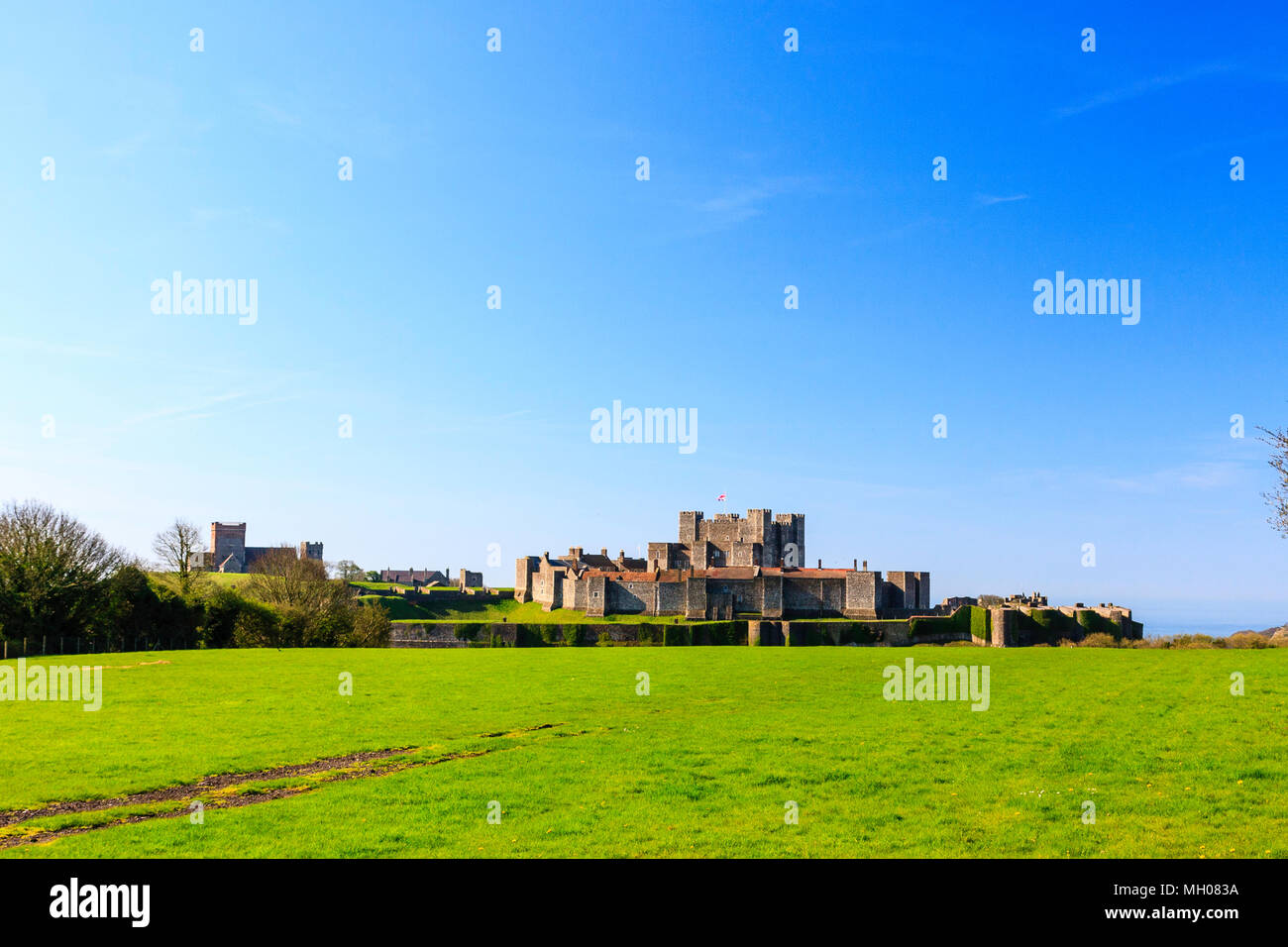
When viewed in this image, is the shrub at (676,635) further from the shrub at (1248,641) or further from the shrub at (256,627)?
the shrub at (1248,641)

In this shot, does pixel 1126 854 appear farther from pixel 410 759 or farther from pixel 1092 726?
pixel 410 759

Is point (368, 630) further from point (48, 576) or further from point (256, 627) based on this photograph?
point (48, 576)

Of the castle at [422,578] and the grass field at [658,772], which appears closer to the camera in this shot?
the grass field at [658,772]

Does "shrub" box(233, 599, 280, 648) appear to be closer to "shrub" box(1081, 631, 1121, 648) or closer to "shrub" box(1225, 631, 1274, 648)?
"shrub" box(1081, 631, 1121, 648)

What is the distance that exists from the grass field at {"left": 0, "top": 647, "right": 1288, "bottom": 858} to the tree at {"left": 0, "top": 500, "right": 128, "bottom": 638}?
25.6 m

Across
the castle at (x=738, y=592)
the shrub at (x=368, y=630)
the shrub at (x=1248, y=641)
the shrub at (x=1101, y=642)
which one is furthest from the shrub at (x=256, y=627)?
the shrub at (x=1248, y=641)

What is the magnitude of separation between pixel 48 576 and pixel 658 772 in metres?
47.6

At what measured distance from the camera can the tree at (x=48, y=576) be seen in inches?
1906

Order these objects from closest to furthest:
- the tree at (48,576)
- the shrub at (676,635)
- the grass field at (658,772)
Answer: the grass field at (658,772) → the tree at (48,576) → the shrub at (676,635)

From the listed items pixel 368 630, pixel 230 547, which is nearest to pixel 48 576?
pixel 368 630

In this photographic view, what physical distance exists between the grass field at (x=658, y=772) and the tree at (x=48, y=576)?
84.1 ft
